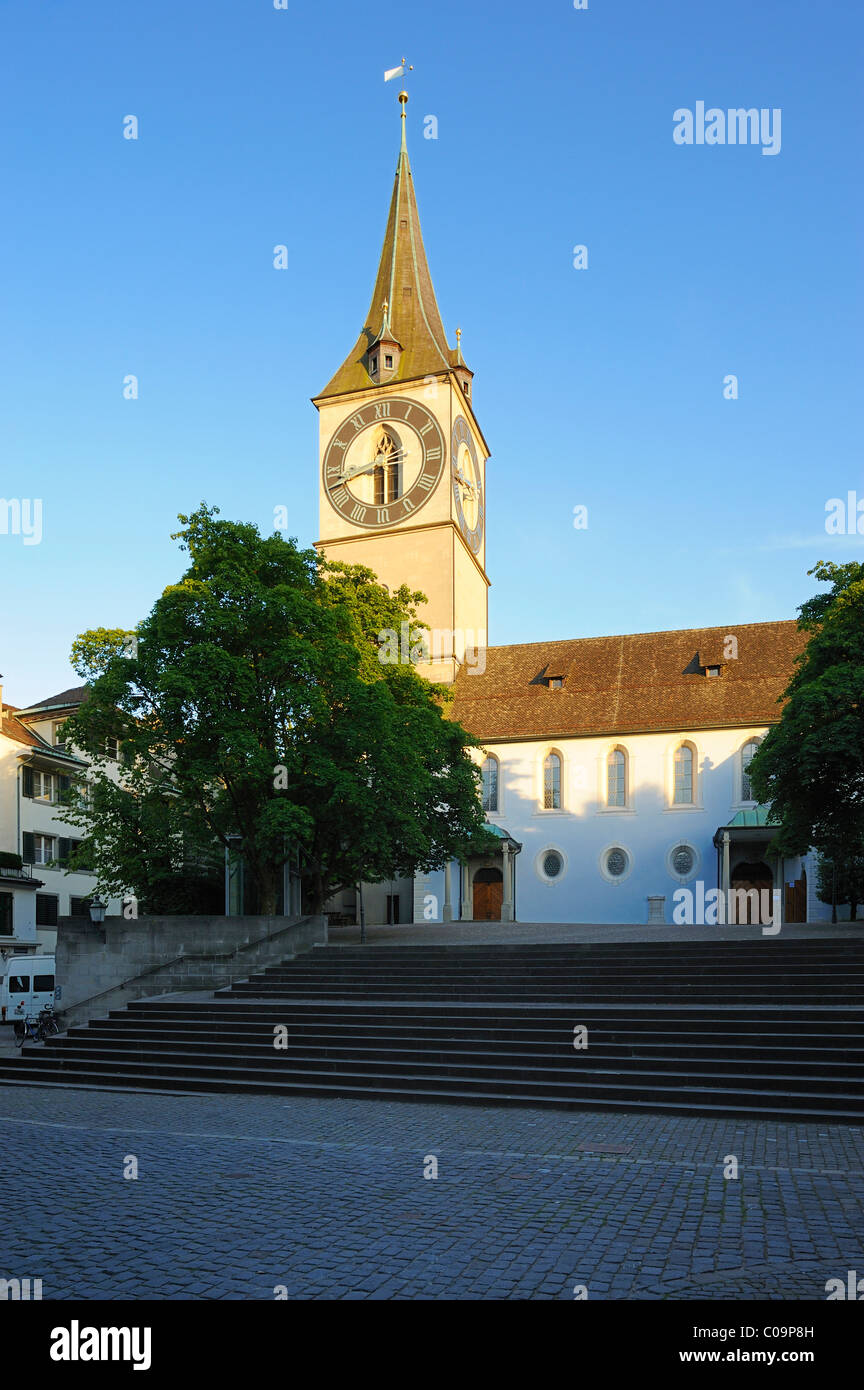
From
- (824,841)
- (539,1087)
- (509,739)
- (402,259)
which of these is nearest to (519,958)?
(539,1087)

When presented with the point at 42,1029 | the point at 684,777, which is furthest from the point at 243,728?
the point at 684,777

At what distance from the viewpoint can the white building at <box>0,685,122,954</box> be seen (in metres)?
40.1

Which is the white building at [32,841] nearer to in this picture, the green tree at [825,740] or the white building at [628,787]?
the white building at [628,787]

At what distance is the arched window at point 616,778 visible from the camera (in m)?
42.9

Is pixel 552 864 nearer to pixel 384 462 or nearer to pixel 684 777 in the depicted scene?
pixel 684 777

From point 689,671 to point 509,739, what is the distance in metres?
7.81

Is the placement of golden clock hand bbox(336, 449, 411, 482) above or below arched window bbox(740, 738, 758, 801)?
above

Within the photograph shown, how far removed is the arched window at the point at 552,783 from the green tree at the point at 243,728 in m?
16.9

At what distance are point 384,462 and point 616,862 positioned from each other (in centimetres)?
2258

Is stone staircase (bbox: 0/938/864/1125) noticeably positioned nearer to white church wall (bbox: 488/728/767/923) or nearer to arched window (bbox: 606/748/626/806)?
white church wall (bbox: 488/728/767/923)

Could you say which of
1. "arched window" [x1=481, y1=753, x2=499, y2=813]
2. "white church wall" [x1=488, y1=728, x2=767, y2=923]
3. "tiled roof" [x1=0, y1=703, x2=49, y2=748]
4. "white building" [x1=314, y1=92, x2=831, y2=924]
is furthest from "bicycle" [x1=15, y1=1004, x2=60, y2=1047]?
"arched window" [x1=481, y1=753, x2=499, y2=813]

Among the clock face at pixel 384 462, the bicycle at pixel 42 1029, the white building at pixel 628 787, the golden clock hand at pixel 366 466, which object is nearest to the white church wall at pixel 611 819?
the white building at pixel 628 787

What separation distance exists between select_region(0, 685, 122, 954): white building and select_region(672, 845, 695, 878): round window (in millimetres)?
21903
